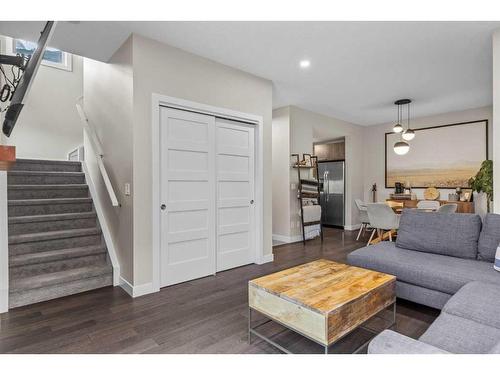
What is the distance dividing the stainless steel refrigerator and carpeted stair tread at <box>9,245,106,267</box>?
5650 millimetres

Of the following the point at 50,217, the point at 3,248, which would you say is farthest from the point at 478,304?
the point at 50,217

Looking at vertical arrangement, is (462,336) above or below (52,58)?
below

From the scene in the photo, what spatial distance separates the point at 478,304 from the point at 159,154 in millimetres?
2957

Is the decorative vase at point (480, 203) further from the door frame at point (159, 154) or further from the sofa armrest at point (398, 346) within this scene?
the sofa armrest at point (398, 346)

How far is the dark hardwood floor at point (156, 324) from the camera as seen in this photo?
196 centimetres

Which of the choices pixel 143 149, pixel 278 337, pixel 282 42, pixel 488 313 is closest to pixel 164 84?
pixel 143 149

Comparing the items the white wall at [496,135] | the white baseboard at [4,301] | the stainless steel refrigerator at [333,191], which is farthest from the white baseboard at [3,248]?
the stainless steel refrigerator at [333,191]

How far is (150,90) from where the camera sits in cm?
297

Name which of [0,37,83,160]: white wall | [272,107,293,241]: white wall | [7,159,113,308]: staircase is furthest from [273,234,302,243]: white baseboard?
[0,37,83,160]: white wall

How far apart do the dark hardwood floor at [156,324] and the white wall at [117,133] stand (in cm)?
46

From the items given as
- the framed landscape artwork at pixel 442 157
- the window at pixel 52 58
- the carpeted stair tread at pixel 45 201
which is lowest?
the carpeted stair tread at pixel 45 201

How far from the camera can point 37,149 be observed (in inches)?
210

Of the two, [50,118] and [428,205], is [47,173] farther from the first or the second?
[428,205]

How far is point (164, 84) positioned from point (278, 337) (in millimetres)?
2733
